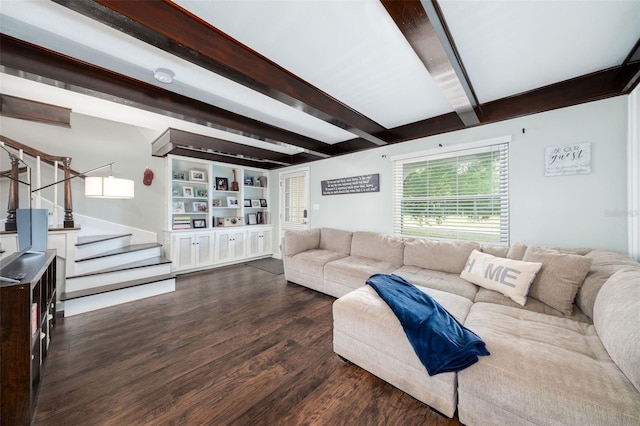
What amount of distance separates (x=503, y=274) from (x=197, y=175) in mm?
5199

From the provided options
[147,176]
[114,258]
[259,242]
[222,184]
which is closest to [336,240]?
[259,242]

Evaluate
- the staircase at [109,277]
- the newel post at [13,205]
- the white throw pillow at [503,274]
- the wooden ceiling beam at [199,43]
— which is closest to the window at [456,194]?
the white throw pillow at [503,274]

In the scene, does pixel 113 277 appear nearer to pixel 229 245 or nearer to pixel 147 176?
pixel 229 245

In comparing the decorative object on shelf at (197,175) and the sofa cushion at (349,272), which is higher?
the decorative object on shelf at (197,175)

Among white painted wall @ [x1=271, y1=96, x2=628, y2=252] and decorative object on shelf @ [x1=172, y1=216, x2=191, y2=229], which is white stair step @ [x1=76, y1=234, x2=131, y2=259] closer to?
decorative object on shelf @ [x1=172, y1=216, x2=191, y2=229]

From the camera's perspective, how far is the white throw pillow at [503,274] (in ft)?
5.95

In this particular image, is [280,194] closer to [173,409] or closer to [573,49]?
[173,409]

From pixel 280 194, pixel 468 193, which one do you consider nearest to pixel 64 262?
pixel 280 194

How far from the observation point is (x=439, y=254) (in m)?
2.68

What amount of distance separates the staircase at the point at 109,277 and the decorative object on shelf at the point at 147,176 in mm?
1182

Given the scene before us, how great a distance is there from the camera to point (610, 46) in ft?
5.45

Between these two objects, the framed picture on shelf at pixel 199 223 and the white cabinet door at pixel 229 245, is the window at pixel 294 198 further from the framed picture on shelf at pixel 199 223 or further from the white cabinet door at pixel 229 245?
the framed picture on shelf at pixel 199 223

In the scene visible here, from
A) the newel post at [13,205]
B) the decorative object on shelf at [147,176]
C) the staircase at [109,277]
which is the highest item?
the decorative object on shelf at [147,176]

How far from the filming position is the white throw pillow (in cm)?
181
